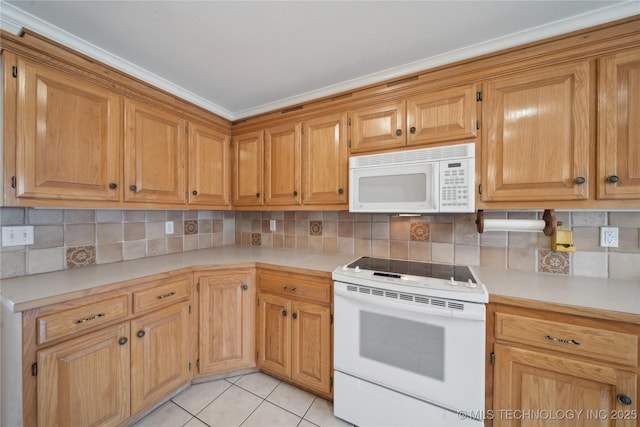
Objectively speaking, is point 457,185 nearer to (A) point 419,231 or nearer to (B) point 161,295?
(A) point 419,231

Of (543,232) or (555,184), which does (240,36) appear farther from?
(543,232)

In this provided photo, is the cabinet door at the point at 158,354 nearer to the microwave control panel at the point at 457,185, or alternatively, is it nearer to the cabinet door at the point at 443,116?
the microwave control panel at the point at 457,185

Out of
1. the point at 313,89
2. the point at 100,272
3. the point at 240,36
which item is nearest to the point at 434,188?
the point at 313,89

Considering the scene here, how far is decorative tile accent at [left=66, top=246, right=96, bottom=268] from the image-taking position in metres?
1.51

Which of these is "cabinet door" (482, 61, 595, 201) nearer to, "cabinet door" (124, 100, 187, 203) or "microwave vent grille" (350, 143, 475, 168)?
"microwave vent grille" (350, 143, 475, 168)

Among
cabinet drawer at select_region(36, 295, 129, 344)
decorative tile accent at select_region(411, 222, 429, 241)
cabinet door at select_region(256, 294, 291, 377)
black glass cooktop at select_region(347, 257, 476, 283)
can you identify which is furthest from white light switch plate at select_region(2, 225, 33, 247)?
decorative tile accent at select_region(411, 222, 429, 241)

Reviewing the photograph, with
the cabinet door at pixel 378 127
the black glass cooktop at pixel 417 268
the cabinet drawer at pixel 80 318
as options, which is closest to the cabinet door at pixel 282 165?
the cabinet door at pixel 378 127

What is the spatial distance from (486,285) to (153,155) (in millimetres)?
2296

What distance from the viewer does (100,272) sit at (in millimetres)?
1433

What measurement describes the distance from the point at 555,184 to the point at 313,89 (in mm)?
1686

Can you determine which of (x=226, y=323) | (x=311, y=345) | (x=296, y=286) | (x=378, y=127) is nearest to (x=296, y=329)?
(x=311, y=345)

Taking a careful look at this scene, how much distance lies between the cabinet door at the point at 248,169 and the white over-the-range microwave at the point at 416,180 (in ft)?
2.98

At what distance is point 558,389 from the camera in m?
1.02

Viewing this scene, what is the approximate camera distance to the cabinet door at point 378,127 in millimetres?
1553
